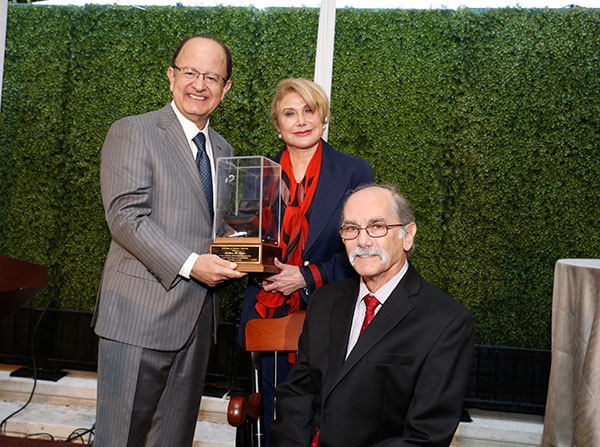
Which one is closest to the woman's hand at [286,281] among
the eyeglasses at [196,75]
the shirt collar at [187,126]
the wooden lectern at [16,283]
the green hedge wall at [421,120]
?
the shirt collar at [187,126]

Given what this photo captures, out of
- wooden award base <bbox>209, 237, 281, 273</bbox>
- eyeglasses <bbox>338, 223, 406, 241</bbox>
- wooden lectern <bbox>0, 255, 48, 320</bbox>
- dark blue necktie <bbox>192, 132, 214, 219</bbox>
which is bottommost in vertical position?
wooden lectern <bbox>0, 255, 48, 320</bbox>

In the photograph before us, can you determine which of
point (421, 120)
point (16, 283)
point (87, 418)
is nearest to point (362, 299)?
point (16, 283)

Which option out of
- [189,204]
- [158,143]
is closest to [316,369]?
[189,204]

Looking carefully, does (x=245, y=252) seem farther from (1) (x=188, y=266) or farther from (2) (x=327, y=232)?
(2) (x=327, y=232)

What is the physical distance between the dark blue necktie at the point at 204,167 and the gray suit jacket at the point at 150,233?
0.05 m

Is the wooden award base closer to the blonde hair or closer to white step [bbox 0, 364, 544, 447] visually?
the blonde hair

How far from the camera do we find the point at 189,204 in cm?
207

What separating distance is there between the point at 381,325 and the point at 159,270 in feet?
2.60

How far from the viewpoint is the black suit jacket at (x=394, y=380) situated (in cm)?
168

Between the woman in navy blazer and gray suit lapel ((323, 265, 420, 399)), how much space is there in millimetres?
468

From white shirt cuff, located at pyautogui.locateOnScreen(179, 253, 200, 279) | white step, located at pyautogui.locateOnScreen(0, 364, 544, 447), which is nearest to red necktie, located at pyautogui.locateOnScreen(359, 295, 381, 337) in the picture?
white shirt cuff, located at pyautogui.locateOnScreen(179, 253, 200, 279)

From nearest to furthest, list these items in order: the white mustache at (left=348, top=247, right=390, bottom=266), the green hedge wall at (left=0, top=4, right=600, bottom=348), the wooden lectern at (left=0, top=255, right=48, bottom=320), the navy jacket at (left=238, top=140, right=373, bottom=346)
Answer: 1. the white mustache at (left=348, top=247, right=390, bottom=266)
2. the wooden lectern at (left=0, top=255, right=48, bottom=320)
3. the navy jacket at (left=238, top=140, right=373, bottom=346)
4. the green hedge wall at (left=0, top=4, right=600, bottom=348)

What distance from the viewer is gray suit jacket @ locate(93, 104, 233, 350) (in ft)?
6.46

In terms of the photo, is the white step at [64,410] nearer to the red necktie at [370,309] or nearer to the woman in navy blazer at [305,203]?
the woman in navy blazer at [305,203]
